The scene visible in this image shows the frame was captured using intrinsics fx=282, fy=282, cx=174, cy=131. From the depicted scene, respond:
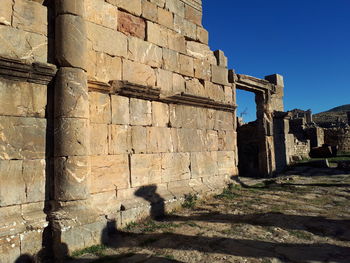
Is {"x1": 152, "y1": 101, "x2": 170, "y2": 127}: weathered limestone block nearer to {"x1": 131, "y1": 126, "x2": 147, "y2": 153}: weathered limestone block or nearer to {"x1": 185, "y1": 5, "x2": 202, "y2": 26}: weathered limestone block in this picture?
{"x1": 131, "y1": 126, "x2": 147, "y2": 153}: weathered limestone block

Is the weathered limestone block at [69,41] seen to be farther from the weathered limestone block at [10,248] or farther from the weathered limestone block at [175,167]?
the weathered limestone block at [175,167]

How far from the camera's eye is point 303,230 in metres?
4.70

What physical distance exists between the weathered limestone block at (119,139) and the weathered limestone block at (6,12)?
2311 mm

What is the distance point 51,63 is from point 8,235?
259 cm

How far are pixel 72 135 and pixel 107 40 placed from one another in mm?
2167

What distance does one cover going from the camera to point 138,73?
6.01 meters

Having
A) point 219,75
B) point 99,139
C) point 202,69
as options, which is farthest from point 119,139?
point 219,75

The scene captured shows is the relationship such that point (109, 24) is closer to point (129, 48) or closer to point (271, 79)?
point (129, 48)

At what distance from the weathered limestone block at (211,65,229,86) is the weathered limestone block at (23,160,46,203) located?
5.25 m

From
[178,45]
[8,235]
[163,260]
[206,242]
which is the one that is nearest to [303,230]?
[206,242]

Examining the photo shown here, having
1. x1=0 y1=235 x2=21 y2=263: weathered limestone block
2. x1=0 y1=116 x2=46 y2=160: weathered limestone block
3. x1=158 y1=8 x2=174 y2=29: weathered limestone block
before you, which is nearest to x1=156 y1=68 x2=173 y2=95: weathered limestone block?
x1=158 y1=8 x2=174 y2=29: weathered limestone block

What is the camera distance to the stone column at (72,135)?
13.7ft

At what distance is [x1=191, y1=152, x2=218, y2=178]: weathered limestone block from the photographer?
7128 mm

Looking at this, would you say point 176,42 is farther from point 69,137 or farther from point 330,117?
point 330,117
